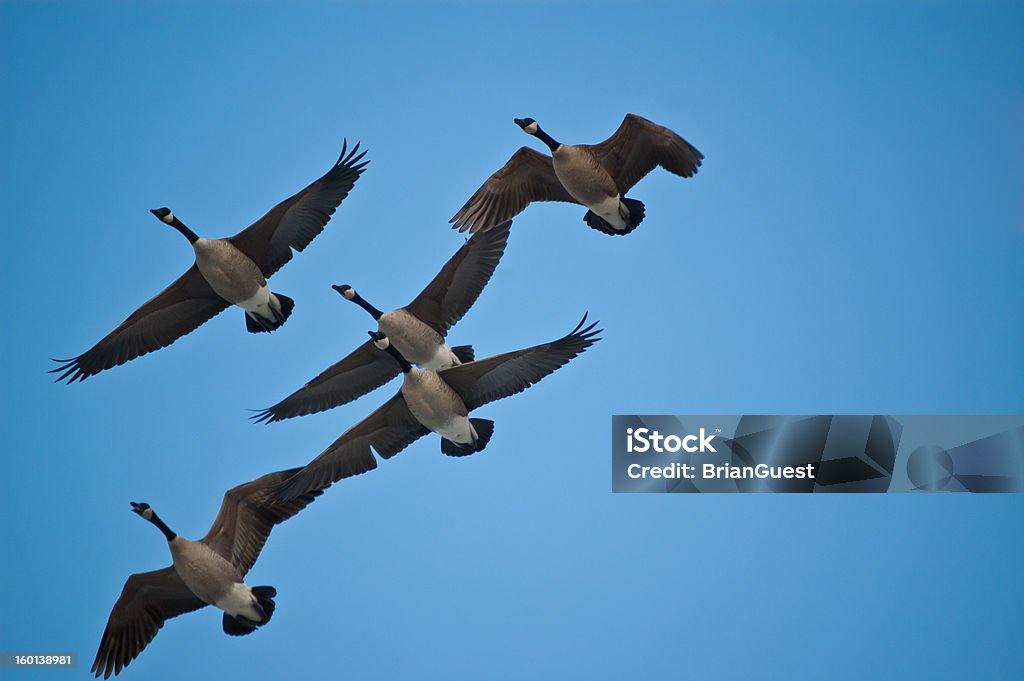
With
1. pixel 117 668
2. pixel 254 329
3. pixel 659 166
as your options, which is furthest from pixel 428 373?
pixel 117 668

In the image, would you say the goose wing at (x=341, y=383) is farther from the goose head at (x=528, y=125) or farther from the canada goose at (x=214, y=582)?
the goose head at (x=528, y=125)

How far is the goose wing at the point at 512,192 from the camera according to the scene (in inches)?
506

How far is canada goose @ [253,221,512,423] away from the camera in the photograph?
12.4 m

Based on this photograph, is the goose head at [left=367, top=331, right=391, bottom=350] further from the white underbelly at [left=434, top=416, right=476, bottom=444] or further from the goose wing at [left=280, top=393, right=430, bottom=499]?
the white underbelly at [left=434, top=416, right=476, bottom=444]

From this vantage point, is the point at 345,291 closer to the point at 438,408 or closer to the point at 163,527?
the point at 438,408

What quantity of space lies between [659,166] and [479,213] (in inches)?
62.0

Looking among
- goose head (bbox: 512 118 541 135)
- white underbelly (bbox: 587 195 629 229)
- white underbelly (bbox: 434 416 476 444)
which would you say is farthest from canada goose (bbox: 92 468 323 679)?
goose head (bbox: 512 118 541 135)

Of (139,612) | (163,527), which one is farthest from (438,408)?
(139,612)

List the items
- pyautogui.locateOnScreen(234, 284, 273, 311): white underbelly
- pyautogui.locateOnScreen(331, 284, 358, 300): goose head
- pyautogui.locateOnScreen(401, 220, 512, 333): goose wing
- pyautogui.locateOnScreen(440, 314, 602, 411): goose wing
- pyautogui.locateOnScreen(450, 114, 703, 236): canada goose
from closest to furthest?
pyautogui.locateOnScreen(440, 314, 602, 411): goose wing
pyautogui.locateOnScreen(401, 220, 512, 333): goose wing
pyautogui.locateOnScreen(450, 114, 703, 236): canada goose
pyautogui.locateOnScreen(234, 284, 273, 311): white underbelly
pyautogui.locateOnScreen(331, 284, 358, 300): goose head

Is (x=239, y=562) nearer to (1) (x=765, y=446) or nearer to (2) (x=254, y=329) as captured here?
(2) (x=254, y=329)

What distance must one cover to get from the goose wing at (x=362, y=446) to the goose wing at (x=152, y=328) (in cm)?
175

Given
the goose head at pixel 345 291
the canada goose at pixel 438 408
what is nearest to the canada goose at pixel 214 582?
the canada goose at pixel 438 408

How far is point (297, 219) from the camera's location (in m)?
12.7

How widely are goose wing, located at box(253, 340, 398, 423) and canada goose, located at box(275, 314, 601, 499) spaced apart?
377mm
